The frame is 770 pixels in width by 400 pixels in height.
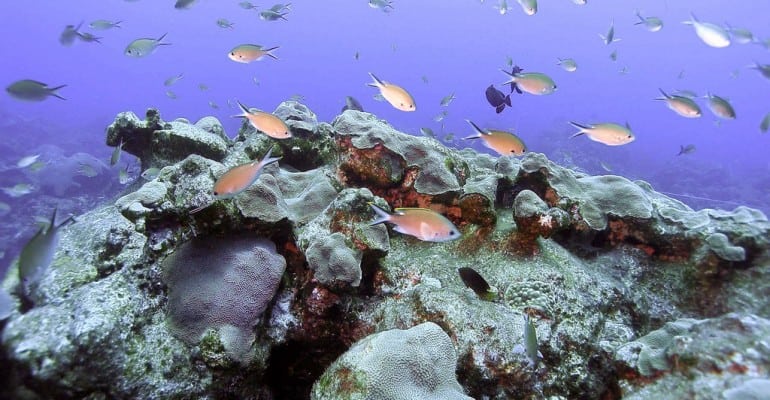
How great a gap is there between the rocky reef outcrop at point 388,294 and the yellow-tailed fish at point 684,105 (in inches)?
48.7

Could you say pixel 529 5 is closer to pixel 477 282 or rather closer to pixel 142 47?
pixel 477 282

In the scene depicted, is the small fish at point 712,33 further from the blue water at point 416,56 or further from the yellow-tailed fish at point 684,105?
the blue water at point 416,56

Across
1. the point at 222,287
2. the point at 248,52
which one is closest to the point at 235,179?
the point at 222,287

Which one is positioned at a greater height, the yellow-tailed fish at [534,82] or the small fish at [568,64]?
the yellow-tailed fish at [534,82]

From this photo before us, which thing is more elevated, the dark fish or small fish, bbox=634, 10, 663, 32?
small fish, bbox=634, 10, 663, 32

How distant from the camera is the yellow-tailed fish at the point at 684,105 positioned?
4.72 m

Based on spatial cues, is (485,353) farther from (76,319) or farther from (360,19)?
(360,19)

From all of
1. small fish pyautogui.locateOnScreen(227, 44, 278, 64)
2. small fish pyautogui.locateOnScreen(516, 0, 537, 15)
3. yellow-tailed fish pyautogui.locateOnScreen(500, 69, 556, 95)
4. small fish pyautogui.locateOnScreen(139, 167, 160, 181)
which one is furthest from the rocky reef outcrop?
small fish pyautogui.locateOnScreen(516, 0, 537, 15)

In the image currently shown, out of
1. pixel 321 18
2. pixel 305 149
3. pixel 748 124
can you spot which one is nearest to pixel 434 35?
pixel 321 18

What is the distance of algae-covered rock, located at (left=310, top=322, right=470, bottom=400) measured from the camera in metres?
2.34

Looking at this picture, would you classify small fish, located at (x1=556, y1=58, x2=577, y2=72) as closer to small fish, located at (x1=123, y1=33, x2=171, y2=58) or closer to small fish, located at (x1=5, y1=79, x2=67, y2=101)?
small fish, located at (x1=123, y1=33, x2=171, y2=58)

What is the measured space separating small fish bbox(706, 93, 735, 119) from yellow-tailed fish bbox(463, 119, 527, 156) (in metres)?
3.25

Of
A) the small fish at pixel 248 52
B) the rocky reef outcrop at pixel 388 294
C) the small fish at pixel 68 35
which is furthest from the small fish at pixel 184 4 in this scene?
the rocky reef outcrop at pixel 388 294

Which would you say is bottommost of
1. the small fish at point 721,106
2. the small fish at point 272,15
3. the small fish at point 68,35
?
the small fish at point 68,35
